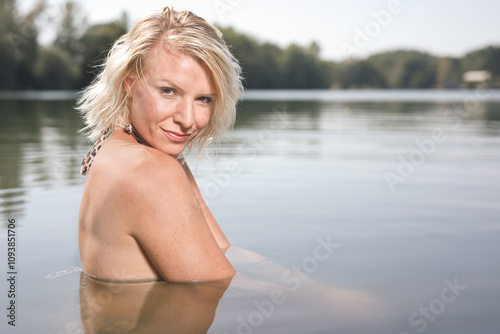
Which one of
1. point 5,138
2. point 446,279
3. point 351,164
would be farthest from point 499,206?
point 5,138

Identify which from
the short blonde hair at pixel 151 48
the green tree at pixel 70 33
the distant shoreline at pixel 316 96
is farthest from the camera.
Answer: the green tree at pixel 70 33

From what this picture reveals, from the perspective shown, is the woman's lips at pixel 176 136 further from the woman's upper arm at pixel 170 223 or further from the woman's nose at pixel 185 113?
the woman's upper arm at pixel 170 223

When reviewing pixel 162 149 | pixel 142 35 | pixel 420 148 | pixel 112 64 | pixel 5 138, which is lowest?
pixel 5 138

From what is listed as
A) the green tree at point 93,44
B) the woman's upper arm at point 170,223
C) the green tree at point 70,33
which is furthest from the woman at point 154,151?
the green tree at point 70,33

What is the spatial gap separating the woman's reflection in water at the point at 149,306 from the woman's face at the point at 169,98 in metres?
0.71

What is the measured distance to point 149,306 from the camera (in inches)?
96.4

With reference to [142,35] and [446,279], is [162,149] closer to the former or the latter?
[142,35]

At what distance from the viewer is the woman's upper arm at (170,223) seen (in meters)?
2.20

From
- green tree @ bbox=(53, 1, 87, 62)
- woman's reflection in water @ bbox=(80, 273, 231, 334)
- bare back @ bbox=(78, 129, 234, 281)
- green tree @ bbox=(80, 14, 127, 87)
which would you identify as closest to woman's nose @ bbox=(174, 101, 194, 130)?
bare back @ bbox=(78, 129, 234, 281)

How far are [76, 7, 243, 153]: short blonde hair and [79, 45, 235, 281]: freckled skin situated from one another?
0.14ft

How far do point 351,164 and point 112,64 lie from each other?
17.9 ft

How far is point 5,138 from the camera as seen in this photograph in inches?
400

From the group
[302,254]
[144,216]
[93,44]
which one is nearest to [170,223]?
[144,216]

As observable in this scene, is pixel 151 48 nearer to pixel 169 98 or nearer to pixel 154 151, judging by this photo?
pixel 169 98
